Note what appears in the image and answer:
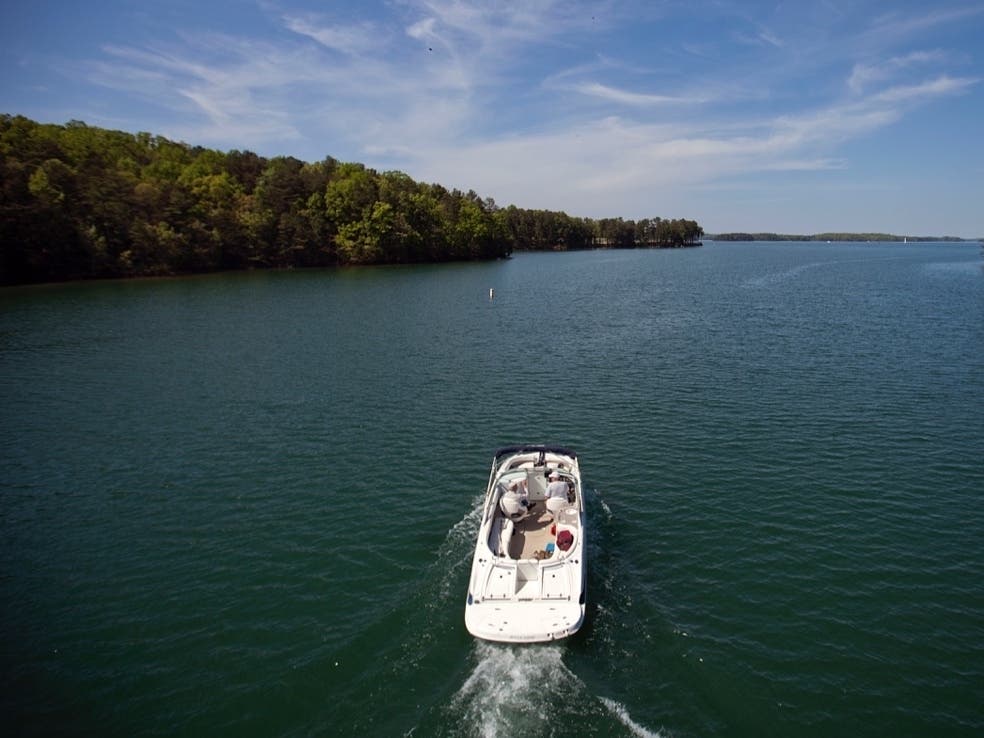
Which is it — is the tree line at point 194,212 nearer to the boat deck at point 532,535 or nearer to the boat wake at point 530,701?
the boat deck at point 532,535

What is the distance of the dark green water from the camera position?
50.0 feet

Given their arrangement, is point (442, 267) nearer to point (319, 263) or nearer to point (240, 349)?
point (319, 263)

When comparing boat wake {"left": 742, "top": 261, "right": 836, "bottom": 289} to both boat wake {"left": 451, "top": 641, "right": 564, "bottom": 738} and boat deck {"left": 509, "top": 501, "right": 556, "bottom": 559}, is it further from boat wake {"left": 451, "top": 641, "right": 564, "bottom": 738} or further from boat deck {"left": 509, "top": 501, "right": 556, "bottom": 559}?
boat wake {"left": 451, "top": 641, "right": 564, "bottom": 738}

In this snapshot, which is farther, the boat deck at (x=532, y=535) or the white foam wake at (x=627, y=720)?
the boat deck at (x=532, y=535)

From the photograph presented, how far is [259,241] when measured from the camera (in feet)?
444

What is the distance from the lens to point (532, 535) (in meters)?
21.3

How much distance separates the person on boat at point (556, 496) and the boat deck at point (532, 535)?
51 centimetres

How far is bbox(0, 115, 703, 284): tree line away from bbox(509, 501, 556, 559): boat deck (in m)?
114

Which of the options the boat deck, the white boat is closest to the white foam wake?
the white boat

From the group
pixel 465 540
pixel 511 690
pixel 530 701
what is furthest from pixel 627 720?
pixel 465 540

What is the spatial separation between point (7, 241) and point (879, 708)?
126m

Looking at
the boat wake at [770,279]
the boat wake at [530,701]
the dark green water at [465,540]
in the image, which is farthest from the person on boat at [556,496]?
the boat wake at [770,279]

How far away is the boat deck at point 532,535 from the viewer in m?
20.3

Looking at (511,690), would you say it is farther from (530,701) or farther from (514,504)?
(514,504)
